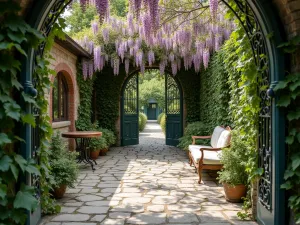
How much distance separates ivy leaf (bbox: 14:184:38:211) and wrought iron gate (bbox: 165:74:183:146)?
8334 mm

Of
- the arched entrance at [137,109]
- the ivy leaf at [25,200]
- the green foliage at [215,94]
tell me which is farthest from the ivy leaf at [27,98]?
the arched entrance at [137,109]

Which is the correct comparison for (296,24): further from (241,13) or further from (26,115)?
(26,115)

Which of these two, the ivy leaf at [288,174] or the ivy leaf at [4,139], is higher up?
the ivy leaf at [4,139]

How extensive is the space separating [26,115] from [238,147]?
8.87 feet

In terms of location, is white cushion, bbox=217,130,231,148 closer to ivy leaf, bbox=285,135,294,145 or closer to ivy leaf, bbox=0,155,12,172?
ivy leaf, bbox=285,135,294,145

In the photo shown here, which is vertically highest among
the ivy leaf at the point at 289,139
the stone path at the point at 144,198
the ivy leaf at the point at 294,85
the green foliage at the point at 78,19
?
the green foliage at the point at 78,19

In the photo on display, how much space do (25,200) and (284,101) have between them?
7.66ft

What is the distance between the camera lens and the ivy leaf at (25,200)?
246cm

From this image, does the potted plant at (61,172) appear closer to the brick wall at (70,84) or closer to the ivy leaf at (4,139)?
the ivy leaf at (4,139)

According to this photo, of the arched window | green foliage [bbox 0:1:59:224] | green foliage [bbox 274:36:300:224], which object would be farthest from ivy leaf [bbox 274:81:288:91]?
the arched window

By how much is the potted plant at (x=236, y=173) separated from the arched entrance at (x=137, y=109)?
6477 mm

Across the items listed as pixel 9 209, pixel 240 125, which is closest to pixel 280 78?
pixel 240 125

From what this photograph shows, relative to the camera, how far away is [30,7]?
2898mm

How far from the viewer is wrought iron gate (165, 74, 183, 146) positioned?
1077 centimetres
